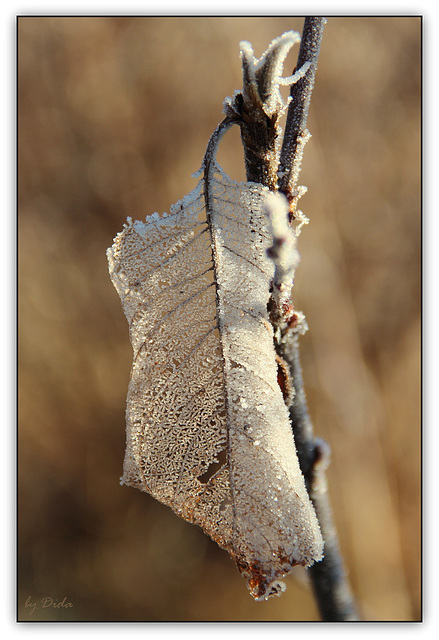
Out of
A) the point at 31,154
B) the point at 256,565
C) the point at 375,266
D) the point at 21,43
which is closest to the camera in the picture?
the point at 256,565

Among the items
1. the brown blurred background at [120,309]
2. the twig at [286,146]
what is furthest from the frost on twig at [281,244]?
the brown blurred background at [120,309]

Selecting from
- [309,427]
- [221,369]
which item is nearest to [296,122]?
[221,369]

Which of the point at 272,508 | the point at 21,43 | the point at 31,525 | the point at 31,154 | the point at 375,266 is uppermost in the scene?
the point at 21,43

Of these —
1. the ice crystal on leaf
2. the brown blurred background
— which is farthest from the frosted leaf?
the brown blurred background

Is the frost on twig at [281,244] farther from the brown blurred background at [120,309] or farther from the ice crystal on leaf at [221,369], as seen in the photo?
the brown blurred background at [120,309]

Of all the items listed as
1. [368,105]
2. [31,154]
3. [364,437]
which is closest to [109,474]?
[364,437]

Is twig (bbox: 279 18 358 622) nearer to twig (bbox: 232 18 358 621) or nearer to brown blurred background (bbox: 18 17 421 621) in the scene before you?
twig (bbox: 232 18 358 621)

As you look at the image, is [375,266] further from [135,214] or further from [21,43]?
[21,43]
